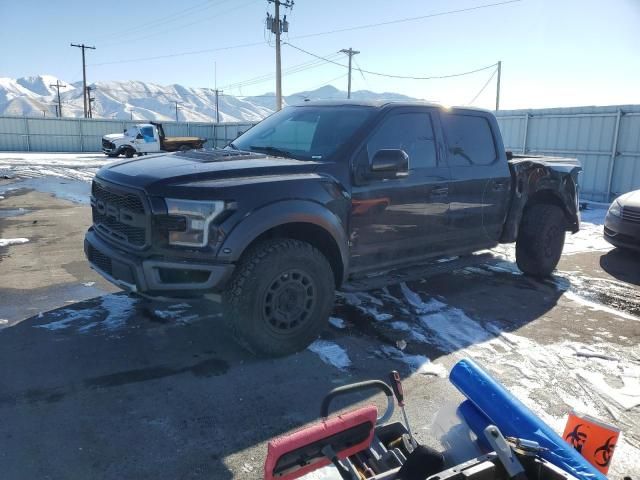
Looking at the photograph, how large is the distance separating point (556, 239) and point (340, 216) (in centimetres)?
333

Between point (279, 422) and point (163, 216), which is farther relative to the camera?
point (163, 216)

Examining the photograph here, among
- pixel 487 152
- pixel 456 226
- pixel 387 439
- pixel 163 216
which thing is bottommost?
pixel 387 439

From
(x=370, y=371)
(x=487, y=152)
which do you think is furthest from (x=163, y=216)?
(x=487, y=152)

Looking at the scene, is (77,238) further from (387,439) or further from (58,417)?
(387,439)

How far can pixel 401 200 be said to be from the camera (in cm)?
423

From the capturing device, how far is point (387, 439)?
2.11 meters

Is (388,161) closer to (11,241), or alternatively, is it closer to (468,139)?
(468,139)

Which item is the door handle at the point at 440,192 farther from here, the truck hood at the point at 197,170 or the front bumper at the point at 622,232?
the front bumper at the point at 622,232

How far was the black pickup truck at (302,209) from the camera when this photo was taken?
3232mm

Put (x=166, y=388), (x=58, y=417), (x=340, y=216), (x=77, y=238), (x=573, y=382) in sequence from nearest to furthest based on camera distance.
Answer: (x=58, y=417) < (x=166, y=388) < (x=573, y=382) < (x=340, y=216) < (x=77, y=238)

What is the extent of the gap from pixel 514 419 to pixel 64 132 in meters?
41.5

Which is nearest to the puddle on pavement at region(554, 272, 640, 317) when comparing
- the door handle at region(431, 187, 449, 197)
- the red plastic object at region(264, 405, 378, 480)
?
the door handle at region(431, 187, 449, 197)

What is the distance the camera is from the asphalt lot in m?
2.59

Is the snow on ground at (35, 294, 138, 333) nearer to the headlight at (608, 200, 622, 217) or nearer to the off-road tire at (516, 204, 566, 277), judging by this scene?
the off-road tire at (516, 204, 566, 277)
